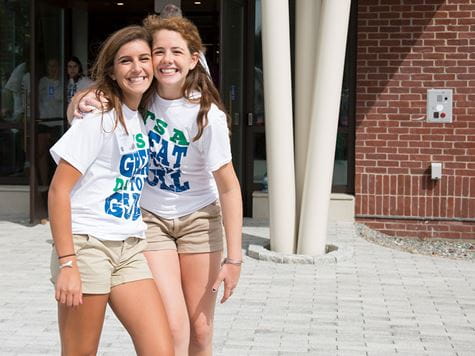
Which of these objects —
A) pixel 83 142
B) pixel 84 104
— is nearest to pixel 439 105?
pixel 84 104

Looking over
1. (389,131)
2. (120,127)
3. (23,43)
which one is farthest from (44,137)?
(120,127)

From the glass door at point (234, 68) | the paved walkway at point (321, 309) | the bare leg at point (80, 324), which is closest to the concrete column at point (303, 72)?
the paved walkway at point (321, 309)

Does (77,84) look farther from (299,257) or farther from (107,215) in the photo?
(107,215)

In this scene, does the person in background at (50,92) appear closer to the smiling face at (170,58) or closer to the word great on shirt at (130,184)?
the smiling face at (170,58)

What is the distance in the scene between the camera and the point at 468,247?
10.6 metres

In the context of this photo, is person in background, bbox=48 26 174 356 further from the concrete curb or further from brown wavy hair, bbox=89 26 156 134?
the concrete curb

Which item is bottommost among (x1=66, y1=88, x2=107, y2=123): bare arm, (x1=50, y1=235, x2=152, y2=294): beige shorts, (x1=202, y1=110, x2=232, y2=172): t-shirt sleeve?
(x1=50, y1=235, x2=152, y2=294): beige shorts

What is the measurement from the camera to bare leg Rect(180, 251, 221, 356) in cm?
448

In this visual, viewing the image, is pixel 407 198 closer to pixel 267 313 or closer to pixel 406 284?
pixel 406 284

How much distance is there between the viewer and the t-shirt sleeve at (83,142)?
382cm

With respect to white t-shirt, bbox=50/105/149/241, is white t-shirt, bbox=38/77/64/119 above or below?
above

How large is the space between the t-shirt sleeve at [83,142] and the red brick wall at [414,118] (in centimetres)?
743


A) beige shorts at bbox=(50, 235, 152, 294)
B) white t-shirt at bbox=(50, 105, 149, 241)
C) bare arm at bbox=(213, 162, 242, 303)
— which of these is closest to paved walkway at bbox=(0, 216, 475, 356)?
bare arm at bbox=(213, 162, 242, 303)

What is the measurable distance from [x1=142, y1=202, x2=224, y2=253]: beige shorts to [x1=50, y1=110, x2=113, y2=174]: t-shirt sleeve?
2.10 feet
